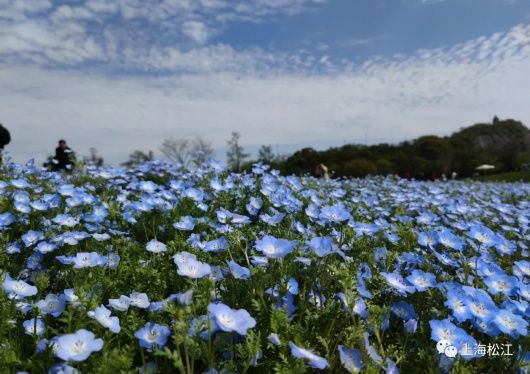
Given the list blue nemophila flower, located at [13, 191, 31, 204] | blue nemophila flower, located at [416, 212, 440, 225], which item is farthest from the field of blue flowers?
blue nemophila flower, located at [416, 212, 440, 225]

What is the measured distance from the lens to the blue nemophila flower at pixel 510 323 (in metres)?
1.59

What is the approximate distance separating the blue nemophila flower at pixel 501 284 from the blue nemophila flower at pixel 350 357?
75 cm

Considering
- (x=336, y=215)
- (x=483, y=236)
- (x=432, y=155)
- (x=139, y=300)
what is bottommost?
(x=432, y=155)

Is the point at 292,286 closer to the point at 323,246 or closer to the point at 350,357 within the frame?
the point at 323,246

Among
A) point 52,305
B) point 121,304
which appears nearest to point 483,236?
point 121,304

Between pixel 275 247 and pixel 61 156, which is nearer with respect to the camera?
pixel 275 247

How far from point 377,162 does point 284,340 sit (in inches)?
1507

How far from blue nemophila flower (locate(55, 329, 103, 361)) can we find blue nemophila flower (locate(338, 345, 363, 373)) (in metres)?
0.74

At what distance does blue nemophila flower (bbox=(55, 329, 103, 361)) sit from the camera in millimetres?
1329

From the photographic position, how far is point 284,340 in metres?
1.52

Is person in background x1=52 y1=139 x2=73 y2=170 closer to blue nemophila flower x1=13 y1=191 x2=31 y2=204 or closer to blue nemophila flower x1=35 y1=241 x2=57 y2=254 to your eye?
blue nemophila flower x1=13 y1=191 x2=31 y2=204

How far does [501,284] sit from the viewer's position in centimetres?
198

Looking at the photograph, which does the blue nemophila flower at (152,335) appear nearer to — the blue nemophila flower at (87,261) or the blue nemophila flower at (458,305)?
the blue nemophila flower at (87,261)

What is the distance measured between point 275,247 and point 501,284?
3.25 ft
